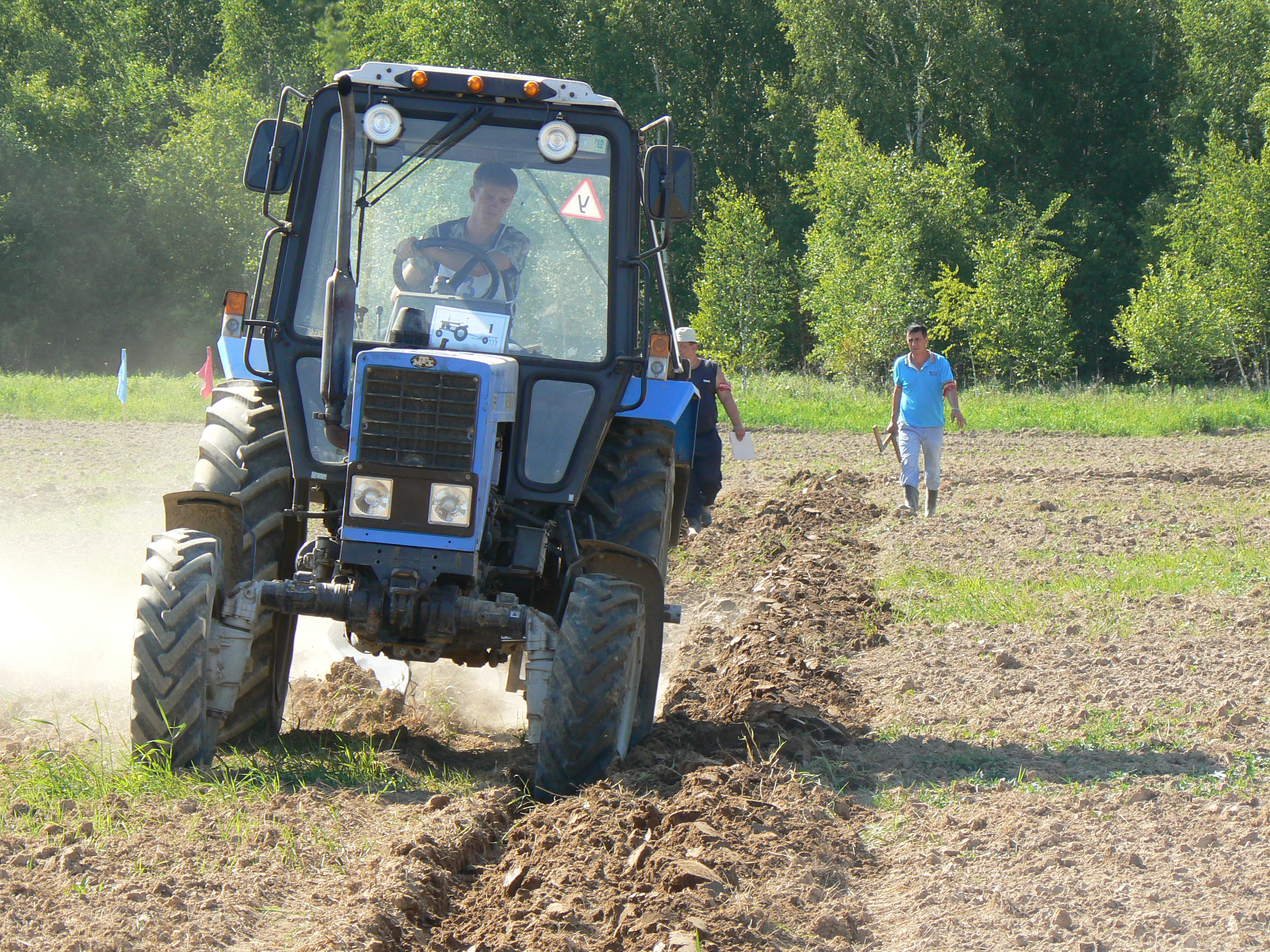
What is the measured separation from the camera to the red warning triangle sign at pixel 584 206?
18.3ft

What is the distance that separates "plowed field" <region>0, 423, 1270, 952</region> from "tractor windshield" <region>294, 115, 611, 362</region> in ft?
5.58

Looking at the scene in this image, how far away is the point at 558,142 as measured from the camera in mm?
5320

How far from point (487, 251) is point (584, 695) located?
1.91 meters

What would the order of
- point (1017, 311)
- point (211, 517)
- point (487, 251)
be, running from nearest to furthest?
point (211, 517) → point (487, 251) → point (1017, 311)

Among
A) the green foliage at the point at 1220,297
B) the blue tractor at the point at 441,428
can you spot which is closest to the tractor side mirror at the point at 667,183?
the blue tractor at the point at 441,428

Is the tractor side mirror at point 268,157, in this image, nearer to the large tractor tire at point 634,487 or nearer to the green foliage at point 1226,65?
the large tractor tire at point 634,487

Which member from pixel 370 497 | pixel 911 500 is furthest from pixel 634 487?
pixel 911 500

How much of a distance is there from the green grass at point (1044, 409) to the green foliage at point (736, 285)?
4.54m

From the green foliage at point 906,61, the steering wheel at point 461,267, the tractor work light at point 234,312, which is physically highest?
the green foliage at point 906,61

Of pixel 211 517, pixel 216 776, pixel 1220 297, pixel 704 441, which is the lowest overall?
pixel 216 776

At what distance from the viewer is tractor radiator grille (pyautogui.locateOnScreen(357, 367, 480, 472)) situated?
4.77m

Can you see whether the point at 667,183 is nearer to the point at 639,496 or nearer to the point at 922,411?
the point at 639,496

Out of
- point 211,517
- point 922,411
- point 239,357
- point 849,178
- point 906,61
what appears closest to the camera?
point 211,517

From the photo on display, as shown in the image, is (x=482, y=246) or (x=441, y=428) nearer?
(x=441, y=428)
